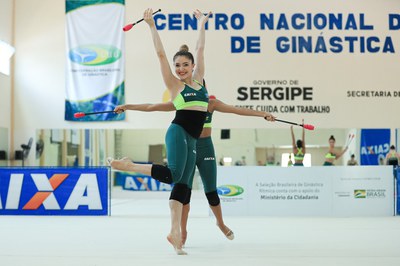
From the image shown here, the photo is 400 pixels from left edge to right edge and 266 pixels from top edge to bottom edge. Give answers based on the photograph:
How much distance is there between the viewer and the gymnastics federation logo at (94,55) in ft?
37.7

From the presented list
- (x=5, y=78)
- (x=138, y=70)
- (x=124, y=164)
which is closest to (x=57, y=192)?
(x=138, y=70)

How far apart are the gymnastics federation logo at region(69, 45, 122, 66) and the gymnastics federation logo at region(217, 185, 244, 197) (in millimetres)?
4350

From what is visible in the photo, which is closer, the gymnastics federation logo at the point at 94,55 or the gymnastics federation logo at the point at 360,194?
the gymnastics federation logo at the point at 360,194

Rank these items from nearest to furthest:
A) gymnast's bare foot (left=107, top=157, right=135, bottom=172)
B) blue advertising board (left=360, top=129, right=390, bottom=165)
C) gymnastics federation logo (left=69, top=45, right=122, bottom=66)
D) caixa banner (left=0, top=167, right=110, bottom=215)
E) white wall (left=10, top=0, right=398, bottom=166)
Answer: gymnast's bare foot (left=107, top=157, right=135, bottom=172) → caixa banner (left=0, top=167, right=110, bottom=215) → white wall (left=10, top=0, right=398, bottom=166) → gymnastics federation logo (left=69, top=45, right=122, bottom=66) → blue advertising board (left=360, top=129, right=390, bottom=165)

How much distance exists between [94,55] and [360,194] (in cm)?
607

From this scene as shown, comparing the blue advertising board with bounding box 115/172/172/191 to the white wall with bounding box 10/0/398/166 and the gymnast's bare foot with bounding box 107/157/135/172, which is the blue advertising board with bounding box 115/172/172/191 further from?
the gymnast's bare foot with bounding box 107/157/135/172

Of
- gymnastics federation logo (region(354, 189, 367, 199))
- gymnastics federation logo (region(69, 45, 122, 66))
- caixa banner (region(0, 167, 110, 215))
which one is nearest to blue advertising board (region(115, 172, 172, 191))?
gymnastics federation logo (region(69, 45, 122, 66))

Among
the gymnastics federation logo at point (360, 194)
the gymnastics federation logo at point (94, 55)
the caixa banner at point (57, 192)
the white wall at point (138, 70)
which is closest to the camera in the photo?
the caixa banner at point (57, 192)

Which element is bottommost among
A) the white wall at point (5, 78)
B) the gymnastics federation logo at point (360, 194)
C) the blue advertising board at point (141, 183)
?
the blue advertising board at point (141, 183)

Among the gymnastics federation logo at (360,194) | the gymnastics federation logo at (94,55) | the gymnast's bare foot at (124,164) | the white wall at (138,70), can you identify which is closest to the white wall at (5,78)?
the white wall at (138,70)

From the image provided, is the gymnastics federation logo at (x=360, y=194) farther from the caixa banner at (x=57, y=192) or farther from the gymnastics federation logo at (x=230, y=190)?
the caixa banner at (x=57, y=192)

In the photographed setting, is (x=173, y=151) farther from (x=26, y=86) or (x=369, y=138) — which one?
(x=369, y=138)

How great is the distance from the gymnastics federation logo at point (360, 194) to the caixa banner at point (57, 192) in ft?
12.4

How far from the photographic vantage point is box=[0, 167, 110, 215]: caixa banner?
8398 mm
